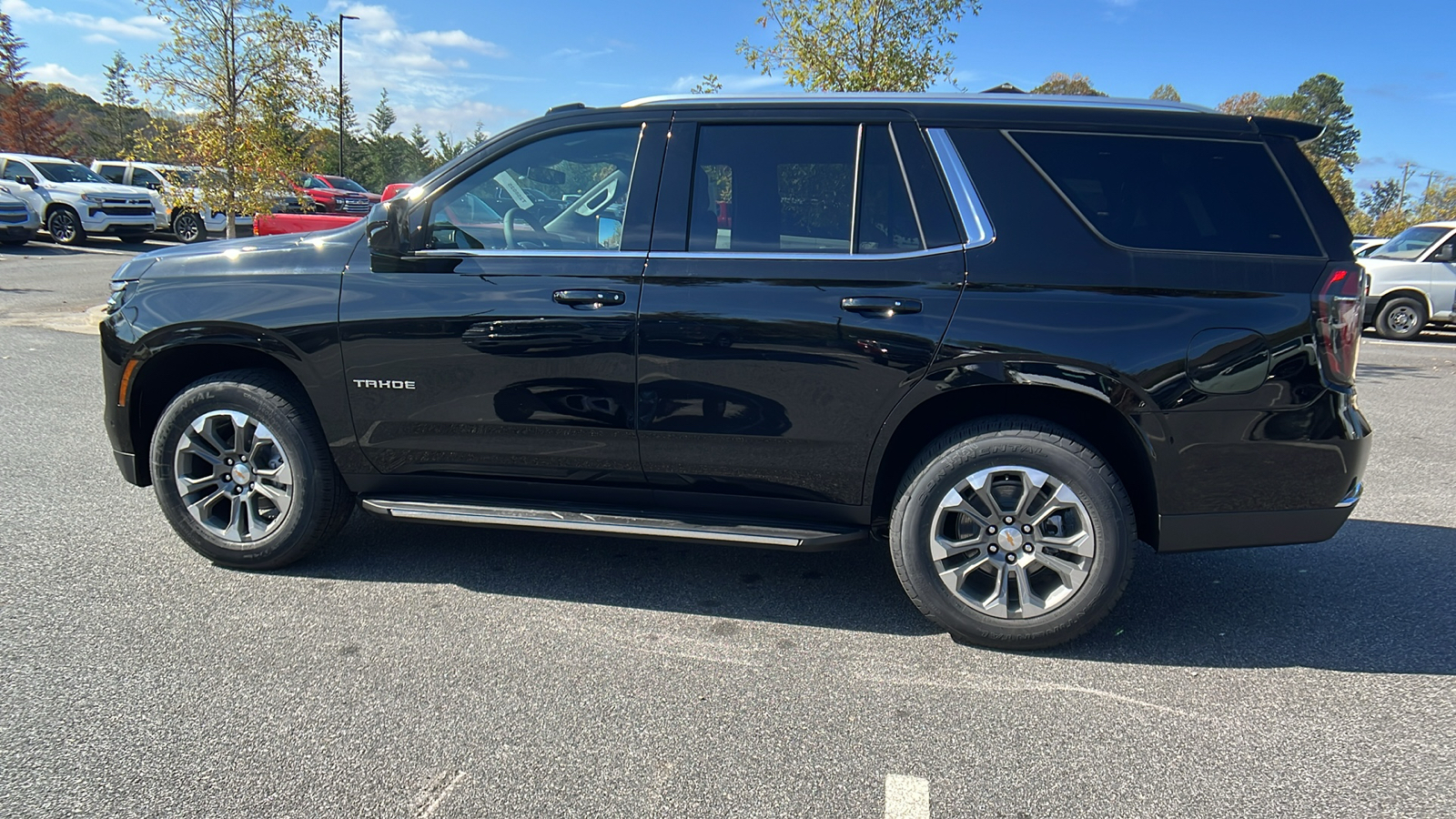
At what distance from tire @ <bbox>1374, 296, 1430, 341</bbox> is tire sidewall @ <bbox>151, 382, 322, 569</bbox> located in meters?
15.6

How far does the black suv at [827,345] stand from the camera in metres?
3.15

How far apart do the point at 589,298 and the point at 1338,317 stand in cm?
261

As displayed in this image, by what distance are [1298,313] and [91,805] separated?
388 cm

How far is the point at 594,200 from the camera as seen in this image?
362 centimetres

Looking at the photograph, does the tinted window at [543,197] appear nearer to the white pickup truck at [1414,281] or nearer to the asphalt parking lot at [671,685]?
the asphalt parking lot at [671,685]

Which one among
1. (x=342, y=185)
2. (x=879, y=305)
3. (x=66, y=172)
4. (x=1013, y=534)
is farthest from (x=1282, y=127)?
(x=342, y=185)

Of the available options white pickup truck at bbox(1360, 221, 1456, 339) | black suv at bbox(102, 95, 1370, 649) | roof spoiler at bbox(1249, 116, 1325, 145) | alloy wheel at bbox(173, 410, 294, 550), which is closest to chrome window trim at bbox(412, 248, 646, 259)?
black suv at bbox(102, 95, 1370, 649)

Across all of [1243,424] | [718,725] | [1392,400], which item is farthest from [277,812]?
[1392,400]

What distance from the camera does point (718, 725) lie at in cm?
284

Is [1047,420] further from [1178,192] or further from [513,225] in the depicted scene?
[513,225]

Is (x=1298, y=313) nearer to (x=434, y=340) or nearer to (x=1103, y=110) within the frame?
(x=1103, y=110)

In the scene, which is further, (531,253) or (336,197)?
(336,197)

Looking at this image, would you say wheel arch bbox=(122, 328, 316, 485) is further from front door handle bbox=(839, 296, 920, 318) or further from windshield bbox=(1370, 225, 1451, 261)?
windshield bbox=(1370, 225, 1451, 261)

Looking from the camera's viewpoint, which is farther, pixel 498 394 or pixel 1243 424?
pixel 498 394
